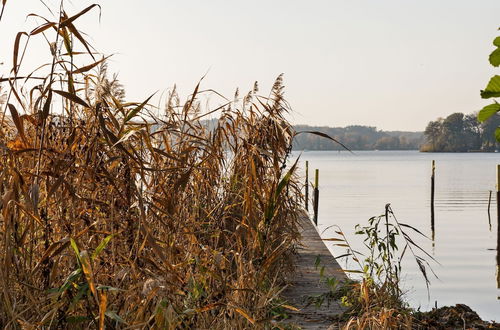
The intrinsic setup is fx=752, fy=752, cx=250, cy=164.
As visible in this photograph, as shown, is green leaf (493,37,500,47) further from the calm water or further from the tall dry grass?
the calm water

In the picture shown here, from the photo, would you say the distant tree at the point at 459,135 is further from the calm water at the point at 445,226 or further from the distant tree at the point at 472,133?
the calm water at the point at 445,226

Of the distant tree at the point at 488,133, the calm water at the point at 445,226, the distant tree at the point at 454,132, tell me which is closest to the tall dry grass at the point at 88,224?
the calm water at the point at 445,226

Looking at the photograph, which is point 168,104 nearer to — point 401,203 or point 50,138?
point 50,138

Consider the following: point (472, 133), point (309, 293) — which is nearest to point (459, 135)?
point (472, 133)

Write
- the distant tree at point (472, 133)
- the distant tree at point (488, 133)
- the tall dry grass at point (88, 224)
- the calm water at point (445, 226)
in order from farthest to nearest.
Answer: the distant tree at point (472, 133) < the distant tree at point (488, 133) < the calm water at point (445, 226) < the tall dry grass at point (88, 224)

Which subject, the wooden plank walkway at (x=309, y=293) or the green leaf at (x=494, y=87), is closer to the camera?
the green leaf at (x=494, y=87)

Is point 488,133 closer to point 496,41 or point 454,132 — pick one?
point 454,132

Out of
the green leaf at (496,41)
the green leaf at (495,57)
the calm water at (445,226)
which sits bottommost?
the calm water at (445,226)

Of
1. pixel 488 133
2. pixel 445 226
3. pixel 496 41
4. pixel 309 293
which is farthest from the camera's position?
pixel 488 133

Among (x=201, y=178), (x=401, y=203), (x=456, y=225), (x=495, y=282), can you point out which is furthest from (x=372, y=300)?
(x=401, y=203)

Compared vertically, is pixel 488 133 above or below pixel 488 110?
above

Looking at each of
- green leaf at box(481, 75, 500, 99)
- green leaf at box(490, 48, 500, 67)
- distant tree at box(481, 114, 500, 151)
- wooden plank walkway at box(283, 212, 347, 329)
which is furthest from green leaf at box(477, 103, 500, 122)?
distant tree at box(481, 114, 500, 151)

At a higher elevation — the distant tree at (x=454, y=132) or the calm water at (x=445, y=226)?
the distant tree at (x=454, y=132)

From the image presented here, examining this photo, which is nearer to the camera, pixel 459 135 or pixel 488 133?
pixel 488 133
